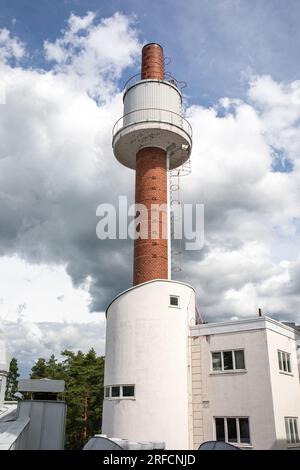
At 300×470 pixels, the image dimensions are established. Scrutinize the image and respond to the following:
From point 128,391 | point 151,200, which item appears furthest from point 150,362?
point 151,200

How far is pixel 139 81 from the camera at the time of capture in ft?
100

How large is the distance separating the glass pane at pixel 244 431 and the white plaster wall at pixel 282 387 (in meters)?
1.33

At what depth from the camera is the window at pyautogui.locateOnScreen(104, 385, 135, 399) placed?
20734 mm

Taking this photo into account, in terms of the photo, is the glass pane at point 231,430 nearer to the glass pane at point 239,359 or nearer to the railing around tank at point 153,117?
the glass pane at point 239,359

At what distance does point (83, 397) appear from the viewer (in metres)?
52.7

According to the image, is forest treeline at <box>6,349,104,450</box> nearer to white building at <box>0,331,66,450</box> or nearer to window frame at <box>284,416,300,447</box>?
white building at <box>0,331,66,450</box>

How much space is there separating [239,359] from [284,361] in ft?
8.58

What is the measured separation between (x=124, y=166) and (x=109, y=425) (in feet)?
63.9

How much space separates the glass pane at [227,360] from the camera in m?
20.2

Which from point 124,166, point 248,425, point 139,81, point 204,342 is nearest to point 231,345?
point 204,342

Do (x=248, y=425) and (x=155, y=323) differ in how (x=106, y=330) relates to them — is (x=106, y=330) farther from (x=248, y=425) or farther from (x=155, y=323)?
(x=248, y=425)

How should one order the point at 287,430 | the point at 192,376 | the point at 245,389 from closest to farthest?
the point at 287,430, the point at 245,389, the point at 192,376

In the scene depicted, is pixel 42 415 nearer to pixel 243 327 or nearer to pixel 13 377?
pixel 243 327

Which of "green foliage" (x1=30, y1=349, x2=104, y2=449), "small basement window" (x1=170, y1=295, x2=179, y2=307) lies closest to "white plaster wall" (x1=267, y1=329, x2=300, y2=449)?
"small basement window" (x1=170, y1=295, x2=179, y2=307)
